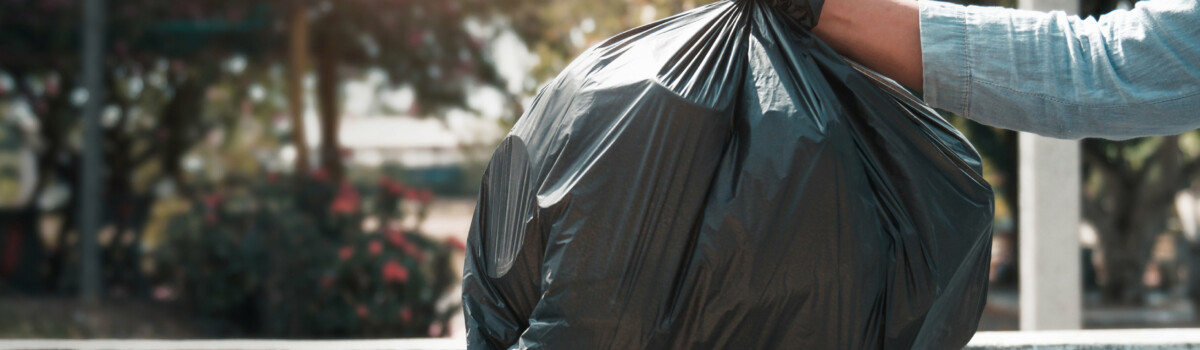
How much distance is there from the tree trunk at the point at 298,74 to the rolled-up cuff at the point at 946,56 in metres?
5.28

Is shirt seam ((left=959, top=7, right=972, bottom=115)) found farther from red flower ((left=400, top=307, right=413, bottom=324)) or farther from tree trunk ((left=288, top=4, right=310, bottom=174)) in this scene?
tree trunk ((left=288, top=4, right=310, bottom=174))

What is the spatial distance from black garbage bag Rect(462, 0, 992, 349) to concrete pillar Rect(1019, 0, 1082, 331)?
1908 mm

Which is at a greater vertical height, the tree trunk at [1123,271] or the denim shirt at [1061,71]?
the denim shirt at [1061,71]

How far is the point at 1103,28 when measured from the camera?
1.45 m

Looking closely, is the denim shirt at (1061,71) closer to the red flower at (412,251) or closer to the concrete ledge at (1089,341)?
the concrete ledge at (1089,341)

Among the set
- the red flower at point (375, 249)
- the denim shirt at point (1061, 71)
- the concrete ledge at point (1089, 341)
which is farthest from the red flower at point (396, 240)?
the denim shirt at point (1061, 71)

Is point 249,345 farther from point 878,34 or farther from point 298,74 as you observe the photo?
point 298,74

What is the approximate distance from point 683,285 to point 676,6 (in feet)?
8.76

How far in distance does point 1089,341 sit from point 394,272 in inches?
133

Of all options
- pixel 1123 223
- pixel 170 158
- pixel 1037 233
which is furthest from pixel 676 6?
pixel 1123 223

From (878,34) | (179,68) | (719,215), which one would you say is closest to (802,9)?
(878,34)

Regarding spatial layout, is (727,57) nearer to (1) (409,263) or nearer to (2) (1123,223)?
(1) (409,263)

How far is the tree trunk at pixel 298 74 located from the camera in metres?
6.23

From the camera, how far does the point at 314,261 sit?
4.87 m
